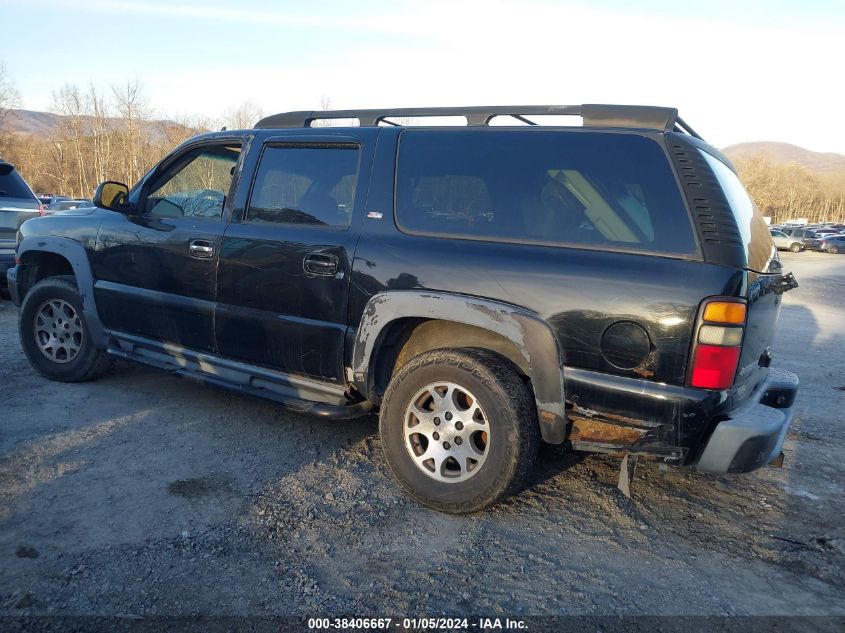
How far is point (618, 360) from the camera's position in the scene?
281 centimetres

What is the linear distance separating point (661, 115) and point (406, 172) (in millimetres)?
1354

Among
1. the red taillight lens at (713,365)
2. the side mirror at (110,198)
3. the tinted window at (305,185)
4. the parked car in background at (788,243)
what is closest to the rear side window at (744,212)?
the red taillight lens at (713,365)

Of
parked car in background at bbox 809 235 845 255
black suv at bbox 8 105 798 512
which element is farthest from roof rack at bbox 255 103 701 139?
parked car in background at bbox 809 235 845 255

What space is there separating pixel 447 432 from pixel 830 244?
49540 mm

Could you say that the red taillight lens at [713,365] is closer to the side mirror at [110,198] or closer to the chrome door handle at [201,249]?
the chrome door handle at [201,249]

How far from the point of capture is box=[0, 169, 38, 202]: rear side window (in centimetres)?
845

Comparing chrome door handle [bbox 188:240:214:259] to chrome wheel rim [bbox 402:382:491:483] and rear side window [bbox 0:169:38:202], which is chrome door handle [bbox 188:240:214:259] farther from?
rear side window [bbox 0:169:38:202]

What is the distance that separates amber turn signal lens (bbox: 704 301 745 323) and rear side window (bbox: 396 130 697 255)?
0.25 meters

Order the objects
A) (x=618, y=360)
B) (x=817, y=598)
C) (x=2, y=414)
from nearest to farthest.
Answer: (x=817, y=598) → (x=618, y=360) → (x=2, y=414)

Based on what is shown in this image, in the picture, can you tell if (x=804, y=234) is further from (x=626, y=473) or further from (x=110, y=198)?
(x=110, y=198)

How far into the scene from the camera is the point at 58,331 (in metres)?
4.93

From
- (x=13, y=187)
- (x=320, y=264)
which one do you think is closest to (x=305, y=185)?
(x=320, y=264)

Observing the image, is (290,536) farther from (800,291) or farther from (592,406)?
(800,291)

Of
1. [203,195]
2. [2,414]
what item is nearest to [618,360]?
[203,195]
